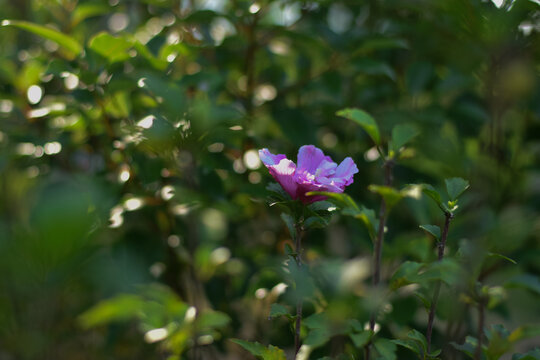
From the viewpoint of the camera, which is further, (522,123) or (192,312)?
(522,123)

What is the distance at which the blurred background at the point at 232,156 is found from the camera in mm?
738

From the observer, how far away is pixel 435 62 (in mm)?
1223

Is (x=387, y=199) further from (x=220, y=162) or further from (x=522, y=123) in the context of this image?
(x=522, y=123)

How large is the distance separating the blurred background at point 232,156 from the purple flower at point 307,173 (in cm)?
10

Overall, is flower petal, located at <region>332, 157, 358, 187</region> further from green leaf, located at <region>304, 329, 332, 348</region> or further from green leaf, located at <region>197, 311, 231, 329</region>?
green leaf, located at <region>197, 311, 231, 329</region>

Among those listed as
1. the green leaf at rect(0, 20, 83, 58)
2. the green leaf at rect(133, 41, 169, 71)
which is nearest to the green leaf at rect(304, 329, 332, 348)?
the green leaf at rect(133, 41, 169, 71)

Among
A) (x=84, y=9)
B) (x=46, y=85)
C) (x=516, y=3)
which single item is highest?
(x=516, y=3)

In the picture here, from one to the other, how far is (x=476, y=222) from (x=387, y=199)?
18.3 inches

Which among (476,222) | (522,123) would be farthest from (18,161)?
(522,123)

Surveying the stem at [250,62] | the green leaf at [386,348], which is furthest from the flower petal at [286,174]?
the stem at [250,62]

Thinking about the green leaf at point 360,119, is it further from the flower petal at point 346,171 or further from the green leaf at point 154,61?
the green leaf at point 154,61

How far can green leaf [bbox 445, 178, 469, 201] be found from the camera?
21.8 inches

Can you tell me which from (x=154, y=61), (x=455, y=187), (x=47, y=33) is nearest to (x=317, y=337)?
(x=455, y=187)

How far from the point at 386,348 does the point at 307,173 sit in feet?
0.74
